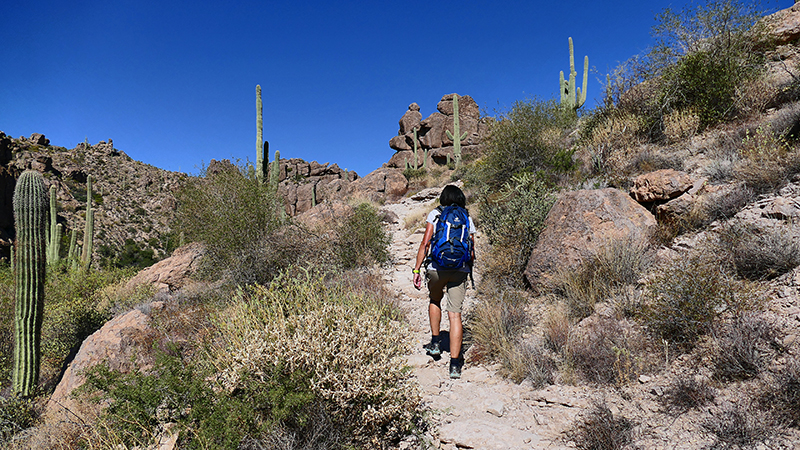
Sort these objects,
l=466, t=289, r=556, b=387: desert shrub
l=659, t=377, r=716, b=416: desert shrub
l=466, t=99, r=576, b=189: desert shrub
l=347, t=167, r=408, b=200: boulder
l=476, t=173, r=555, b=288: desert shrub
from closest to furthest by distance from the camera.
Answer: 1. l=659, t=377, r=716, b=416: desert shrub
2. l=466, t=289, r=556, b=387: desert shrub
3. l=476, t=173, r=555, b=288: desert shrub
4. l=466, t=99, r=576, b=189: desert shrub
5. l=347, t=167, r=408, b=200: boulder

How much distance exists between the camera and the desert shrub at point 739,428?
7.22 ft

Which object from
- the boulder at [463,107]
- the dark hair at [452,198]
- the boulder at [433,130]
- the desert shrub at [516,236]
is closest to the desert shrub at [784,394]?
the dark hair at [452,198]

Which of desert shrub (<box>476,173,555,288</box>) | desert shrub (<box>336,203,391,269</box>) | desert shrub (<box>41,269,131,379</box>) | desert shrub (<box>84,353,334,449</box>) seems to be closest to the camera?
desert shrub (<box>84,353,334,449</box>)

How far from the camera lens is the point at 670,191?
5.28 metres

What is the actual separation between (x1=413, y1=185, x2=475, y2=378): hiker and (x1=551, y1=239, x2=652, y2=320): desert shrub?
1.46 m

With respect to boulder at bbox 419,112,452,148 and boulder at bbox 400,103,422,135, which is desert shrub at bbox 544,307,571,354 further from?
boulder at bbox 400,103,422,135

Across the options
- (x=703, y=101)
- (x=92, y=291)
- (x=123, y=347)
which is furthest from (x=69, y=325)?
(x=703, y=101)

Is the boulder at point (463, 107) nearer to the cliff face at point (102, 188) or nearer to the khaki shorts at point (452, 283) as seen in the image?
the cliff face at point (102, 188)

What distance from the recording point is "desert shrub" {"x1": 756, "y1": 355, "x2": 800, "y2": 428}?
224cm

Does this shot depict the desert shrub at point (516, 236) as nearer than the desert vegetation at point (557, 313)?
No

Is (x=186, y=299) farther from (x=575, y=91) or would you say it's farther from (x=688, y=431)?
(x=575, y=91)

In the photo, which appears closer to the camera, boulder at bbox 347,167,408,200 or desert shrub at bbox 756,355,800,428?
desert shrub at bbox 756,355,800,428

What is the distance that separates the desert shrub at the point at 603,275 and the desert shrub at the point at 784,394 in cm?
172

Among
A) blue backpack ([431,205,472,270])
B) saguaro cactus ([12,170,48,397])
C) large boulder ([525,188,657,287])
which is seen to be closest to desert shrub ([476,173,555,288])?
large boulder ([525,188,657,287])
